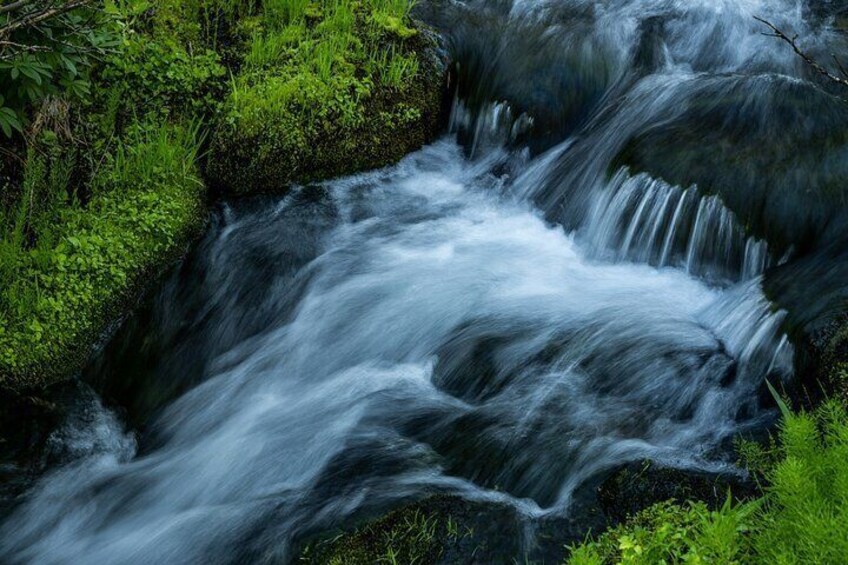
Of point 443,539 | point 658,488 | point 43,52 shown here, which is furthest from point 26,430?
point 658,488

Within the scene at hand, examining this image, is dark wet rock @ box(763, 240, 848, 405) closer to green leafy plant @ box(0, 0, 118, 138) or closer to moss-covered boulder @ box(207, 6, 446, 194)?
moss-covered boulder @ box(207, 6, 446, 194)

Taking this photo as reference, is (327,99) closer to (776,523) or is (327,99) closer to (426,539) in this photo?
(426,539)

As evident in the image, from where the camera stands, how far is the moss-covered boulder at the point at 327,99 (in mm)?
6223

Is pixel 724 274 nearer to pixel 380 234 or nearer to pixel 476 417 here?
pixel 476 417

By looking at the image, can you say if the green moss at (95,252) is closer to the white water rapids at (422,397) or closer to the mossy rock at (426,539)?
the white water rapids at (422,397)

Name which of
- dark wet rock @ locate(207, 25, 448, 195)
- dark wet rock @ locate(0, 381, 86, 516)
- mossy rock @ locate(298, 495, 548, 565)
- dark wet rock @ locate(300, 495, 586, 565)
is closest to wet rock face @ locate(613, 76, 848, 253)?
dark wet rock @ locate(207, 25, 448, 195)

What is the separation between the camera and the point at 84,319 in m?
5.25

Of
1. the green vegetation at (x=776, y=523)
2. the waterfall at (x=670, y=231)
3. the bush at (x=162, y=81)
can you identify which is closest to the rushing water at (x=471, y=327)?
the waterfall at (x=670, y=231)

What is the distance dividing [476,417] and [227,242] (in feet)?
7.60

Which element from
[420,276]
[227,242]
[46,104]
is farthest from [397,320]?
[46,104]

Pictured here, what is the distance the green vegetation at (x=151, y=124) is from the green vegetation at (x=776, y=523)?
3428mm

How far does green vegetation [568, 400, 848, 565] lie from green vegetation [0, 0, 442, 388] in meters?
3.43

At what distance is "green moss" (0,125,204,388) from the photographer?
5027 millimetres

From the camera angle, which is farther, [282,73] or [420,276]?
[282,73]
